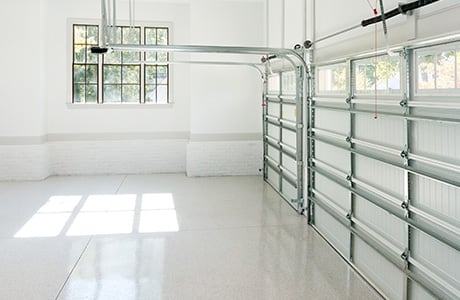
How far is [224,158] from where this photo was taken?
8.05 meters

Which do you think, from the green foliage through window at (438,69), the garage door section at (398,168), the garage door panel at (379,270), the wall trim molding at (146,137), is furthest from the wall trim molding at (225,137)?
the green foliage through window at (438,69)

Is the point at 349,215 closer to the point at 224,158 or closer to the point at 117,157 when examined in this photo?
the point at 224,158

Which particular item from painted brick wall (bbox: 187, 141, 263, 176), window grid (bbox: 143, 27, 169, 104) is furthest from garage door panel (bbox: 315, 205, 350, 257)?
window grid (bbox: 143, 27, 169, 104)

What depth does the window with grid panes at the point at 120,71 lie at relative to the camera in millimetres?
8117

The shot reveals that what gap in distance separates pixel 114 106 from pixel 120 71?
Result: 29.0 inches

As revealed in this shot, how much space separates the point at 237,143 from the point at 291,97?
8.21 ft

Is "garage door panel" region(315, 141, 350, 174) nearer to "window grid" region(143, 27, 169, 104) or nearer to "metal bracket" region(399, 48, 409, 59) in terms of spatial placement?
"metal bracket" region(399, 48, 409, 59)

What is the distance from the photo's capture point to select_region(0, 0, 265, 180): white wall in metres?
7.41

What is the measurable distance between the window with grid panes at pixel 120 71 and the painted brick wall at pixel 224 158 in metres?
1.39

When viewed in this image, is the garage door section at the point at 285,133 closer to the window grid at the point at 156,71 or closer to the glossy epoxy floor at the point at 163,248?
the glossy epoxy floor at the point at 163,248

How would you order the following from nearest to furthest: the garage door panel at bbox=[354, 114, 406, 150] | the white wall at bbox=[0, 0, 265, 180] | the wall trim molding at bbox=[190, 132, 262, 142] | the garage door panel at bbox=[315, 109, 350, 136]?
the garage door panel at bbox=[354, 114, 406, 150]
the garage door panel at bbox=[315, 109, 350, 136]
the white wall at bbox=[0, 0, 265, 180]
the wall trim molding at bbox=[190, 132, 262, 142]

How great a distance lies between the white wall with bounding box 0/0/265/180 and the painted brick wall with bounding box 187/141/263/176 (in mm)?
76

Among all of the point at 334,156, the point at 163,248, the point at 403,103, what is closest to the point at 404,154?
the point at 403,103

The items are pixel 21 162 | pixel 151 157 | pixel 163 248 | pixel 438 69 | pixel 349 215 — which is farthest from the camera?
pixel 151 157
